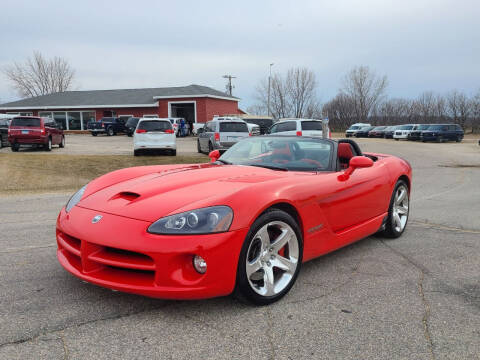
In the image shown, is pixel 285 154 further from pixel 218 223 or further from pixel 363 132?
pixel 363 132

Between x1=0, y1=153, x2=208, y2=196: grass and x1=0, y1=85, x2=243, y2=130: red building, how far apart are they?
83.6 feet

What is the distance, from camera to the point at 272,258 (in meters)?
3.23

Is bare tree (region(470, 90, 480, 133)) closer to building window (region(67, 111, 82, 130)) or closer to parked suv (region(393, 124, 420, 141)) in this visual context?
parked suv (region(393, 124, 420, 141))

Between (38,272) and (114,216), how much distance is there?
124 centimetres

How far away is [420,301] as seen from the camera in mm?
3193

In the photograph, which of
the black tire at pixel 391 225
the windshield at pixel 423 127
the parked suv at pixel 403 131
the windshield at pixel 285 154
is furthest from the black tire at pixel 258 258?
the parked suv at pixel 403 131

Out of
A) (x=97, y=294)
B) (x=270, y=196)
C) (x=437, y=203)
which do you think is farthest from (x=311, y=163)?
(x=437, y=203)

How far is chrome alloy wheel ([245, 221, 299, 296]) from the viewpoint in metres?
3.07

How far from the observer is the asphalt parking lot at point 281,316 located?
247 centimetres

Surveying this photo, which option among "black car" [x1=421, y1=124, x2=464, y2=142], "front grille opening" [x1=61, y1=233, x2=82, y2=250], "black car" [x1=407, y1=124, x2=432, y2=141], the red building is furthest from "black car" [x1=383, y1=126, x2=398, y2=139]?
"front grille opening" [x1=61, y1=233, x2=82, y2=250]

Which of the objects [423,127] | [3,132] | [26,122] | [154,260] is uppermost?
[26,122]

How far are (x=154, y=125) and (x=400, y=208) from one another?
13224mm

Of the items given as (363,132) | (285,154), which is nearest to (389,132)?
(363,132)

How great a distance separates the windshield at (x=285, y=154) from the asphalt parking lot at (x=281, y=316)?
993 millimetres
